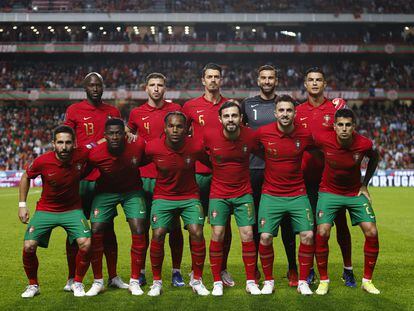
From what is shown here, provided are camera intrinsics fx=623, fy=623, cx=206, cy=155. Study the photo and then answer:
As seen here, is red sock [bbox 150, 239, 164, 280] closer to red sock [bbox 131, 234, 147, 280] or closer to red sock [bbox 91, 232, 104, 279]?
red sock [bbox 131, 234, 147, 280]

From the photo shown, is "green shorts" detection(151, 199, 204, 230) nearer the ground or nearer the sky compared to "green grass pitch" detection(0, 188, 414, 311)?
nearer the sky

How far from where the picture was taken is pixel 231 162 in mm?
7477

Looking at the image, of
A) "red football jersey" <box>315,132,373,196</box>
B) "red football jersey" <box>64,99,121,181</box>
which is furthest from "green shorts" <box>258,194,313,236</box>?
"red football jersey" <box>64,99,121,181</box>

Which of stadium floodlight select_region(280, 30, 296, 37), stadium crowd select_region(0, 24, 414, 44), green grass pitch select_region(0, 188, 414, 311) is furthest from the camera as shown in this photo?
stadium floodlight select_region(280, 30, 296, 37)

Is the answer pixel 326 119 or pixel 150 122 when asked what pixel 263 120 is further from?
pixel 150 122

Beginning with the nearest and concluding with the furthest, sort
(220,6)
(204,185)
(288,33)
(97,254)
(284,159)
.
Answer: (284,159)
(97,254)
(204,185)
(220,6)
(288,33)

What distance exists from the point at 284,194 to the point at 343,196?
2.47ft

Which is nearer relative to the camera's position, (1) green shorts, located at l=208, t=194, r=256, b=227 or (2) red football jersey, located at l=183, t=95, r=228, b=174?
(1) green shorts, located at l=208, t=194, r=256, b=227

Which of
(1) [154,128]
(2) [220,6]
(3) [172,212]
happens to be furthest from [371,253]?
(2) [220,6]

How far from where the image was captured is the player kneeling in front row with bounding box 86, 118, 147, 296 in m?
7.52

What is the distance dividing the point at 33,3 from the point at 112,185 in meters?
39.5

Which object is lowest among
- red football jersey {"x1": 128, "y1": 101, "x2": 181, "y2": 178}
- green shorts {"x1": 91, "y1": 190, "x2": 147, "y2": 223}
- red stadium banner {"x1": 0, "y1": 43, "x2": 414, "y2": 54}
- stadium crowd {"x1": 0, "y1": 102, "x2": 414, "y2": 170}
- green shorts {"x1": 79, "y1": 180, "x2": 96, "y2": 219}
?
stadium crowd {"x1": 0, "y1": 102, "x2": 414, "y2": 170}

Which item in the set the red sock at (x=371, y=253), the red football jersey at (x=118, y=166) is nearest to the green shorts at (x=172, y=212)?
the red football jersey at (x=118, y=166)

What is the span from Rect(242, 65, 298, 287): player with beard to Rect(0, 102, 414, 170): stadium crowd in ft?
90.5
